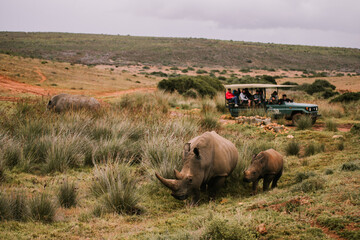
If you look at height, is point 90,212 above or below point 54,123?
below

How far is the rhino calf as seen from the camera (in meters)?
6.97

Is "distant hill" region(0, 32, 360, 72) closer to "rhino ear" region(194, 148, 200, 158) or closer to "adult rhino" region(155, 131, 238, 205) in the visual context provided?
"adult rhino" region(155, 131, 238, 205)

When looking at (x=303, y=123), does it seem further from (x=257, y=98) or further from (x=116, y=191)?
(x=116, y=191)

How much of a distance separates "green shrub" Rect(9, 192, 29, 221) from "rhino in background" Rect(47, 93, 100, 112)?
26.0 ft

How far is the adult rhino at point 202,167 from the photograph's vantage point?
5867 mm

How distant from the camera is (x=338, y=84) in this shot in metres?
43.4

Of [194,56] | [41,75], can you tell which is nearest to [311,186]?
[41,75]

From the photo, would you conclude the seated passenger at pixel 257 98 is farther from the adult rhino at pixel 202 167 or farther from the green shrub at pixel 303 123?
the adult rhino at pixel 202 167

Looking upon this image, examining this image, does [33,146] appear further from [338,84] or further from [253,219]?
[338,84]

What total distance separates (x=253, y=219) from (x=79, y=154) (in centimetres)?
529

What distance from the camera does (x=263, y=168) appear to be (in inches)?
279

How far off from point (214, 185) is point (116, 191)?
1.99 metres

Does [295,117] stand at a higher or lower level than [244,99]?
lower

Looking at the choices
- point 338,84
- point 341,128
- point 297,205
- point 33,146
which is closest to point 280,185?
point 297,205
